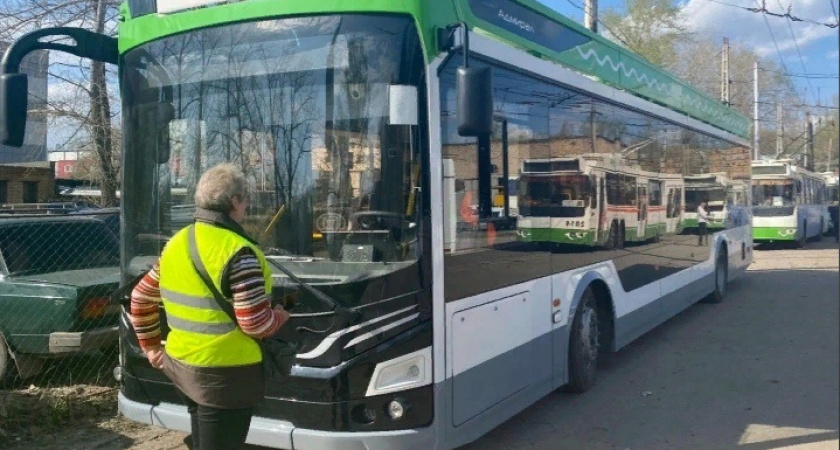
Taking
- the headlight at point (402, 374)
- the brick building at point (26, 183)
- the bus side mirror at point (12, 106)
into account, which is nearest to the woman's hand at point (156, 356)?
the headlight at point (402, 374)

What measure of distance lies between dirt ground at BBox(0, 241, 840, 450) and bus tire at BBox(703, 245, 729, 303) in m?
2.81

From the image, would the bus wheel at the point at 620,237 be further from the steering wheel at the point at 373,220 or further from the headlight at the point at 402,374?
the steering wheel at the point at 373,220

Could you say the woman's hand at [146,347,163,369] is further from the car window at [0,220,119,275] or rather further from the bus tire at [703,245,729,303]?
the bus tire at [703,245,729,303]

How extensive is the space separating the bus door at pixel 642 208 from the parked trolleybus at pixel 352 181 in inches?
116

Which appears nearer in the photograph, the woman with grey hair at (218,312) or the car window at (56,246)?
the woman with grey hair at (218,312)

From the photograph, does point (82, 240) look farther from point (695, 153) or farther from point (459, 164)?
point (695, 153)

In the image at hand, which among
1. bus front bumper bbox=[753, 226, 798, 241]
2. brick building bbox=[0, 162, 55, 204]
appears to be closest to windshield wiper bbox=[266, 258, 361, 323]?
bus front bumper bbox=[753, 226, 798, 241]

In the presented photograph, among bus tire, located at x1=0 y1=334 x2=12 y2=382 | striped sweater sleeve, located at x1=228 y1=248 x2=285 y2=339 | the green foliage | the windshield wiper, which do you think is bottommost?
bus tire, located at x1=0 y1=334 x2=12 y2=382

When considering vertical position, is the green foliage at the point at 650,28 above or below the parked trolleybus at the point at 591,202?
above

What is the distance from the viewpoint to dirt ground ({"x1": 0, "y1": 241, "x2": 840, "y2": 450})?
5.75m

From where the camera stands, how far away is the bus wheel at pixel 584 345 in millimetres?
6754

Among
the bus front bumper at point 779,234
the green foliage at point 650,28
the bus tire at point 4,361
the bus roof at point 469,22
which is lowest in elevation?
the bus tire at point 4,361

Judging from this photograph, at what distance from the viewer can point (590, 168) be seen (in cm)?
701

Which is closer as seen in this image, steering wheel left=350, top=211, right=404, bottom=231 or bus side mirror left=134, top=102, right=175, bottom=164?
steering wheel left=350, top=211, right=404, bottom=231
